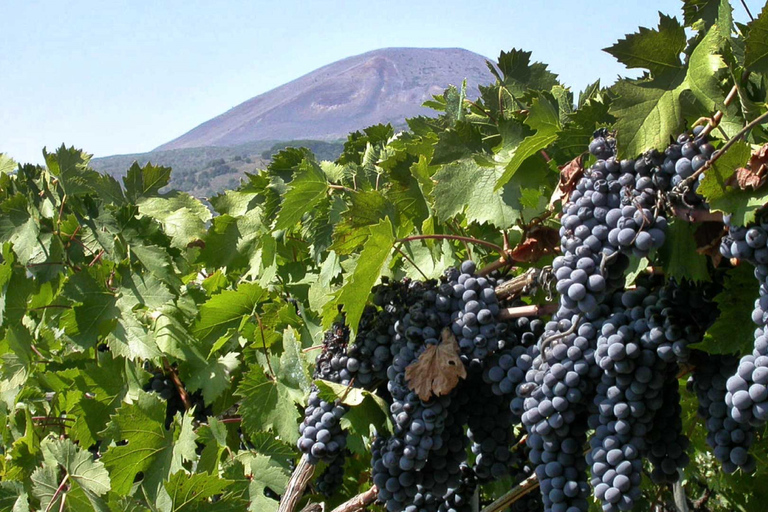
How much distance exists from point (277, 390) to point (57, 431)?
1.51 meters

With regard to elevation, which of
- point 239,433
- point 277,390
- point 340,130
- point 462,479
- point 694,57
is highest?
point 694,57

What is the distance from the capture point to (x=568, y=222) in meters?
1.42

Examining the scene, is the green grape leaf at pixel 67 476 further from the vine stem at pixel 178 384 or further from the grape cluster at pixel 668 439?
the grape cluster at pixel 668 439

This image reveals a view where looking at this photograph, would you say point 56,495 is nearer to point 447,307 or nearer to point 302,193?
point 302,193

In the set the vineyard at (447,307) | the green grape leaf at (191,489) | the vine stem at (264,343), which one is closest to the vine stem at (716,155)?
the vineyard at (447,307)

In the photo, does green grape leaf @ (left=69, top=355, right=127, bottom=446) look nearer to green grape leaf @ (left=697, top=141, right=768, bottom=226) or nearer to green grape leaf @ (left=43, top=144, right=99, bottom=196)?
green grape leaf @ (left=43, top=144, right=99, bottom=196)

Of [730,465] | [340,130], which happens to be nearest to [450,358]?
[730,465]

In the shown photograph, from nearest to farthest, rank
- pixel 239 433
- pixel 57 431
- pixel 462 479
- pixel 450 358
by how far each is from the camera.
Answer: pixel 450 358, pixel 462 479, pixel 239 433, pixel 57 431

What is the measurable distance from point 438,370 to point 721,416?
0.56 metres

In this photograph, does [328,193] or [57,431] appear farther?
[57,431]

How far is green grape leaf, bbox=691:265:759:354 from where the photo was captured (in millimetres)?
1345

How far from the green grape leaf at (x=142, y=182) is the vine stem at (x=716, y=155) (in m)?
2.43

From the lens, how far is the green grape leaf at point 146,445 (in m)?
2.63

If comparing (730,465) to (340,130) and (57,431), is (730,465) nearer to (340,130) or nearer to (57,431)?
(57,431)
